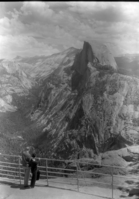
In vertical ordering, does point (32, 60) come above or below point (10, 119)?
above

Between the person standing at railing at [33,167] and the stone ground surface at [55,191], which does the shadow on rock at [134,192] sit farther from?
the person standing at railing at [33,167]

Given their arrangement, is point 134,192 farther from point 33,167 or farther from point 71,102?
point 71,102

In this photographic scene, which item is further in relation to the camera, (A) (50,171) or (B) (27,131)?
(B) (27,131)

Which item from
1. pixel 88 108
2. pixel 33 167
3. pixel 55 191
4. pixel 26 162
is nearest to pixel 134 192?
pixel 55 191

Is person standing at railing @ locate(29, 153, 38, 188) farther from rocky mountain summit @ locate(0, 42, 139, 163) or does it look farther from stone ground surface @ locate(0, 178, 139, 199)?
rocky mountain summit @ locate(0, 42, 139, 163)

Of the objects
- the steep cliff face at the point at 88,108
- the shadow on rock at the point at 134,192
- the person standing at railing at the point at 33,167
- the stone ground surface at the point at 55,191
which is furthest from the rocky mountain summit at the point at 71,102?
the shadow on rock at the point at 134,192

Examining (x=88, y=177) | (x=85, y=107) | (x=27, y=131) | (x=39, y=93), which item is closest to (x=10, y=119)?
(x=27, y=131)

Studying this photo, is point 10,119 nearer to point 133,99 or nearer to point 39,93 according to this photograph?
point 39,93
